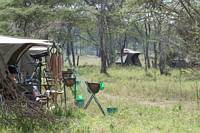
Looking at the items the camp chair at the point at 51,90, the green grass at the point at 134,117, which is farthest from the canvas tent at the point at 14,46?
the green grass at the point at 134,117

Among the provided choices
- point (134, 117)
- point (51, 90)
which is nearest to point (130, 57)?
point (51, 90)

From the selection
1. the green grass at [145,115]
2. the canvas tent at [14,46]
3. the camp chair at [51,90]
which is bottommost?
the green grass at [145,115]

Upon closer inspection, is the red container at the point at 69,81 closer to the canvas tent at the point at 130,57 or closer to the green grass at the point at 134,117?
the green grass at the point at 134,117

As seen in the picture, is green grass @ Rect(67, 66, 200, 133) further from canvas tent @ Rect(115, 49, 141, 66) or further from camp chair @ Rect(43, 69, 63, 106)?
canvas tent @ Rect(115, 49, 141, 66)

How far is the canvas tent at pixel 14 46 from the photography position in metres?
9.56

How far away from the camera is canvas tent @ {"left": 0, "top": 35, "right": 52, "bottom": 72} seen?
31.4ft

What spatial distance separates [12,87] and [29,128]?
828 millimetres

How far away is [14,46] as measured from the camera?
11.1 meters

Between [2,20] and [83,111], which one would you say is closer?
[83,111]

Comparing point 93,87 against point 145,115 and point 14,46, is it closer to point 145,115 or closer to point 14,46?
point 145,115

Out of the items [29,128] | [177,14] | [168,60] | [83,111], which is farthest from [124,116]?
[168,60]

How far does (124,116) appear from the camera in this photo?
34.2ft

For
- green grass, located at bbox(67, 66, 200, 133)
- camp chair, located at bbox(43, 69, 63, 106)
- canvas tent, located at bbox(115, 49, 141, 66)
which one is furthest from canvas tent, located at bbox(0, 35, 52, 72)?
canvas tent, located at bbox(115, 49, 141, 66)

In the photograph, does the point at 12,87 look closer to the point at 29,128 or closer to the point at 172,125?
the point at 29,128
